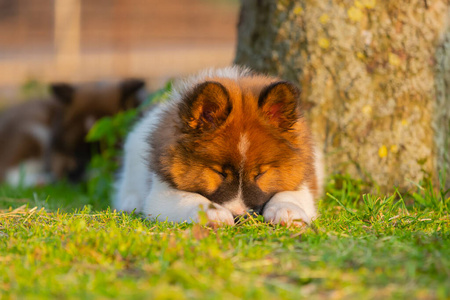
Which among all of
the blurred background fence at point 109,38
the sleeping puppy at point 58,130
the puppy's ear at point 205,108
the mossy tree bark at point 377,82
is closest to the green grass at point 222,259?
the puppy's ear at point 205,108

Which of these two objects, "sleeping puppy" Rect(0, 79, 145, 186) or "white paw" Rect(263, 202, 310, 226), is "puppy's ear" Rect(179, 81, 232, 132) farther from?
"sleeping puppy" Rect(0, 79, 145, 186)

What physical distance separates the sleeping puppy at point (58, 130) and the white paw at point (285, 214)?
3.81 m

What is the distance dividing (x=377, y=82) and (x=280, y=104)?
1.45 meters

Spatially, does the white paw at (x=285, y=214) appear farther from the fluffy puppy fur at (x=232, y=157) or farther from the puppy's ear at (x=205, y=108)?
the puppy's ear at (x=205, y=108)

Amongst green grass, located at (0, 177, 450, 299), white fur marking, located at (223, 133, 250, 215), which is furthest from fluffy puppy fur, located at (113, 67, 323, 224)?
green grass, located at (0, 177, 450, 299)

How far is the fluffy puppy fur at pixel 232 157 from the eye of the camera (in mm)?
A: 3162

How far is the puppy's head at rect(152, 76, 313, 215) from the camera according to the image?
317 centimetres

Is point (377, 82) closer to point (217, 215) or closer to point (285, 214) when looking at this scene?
point (285, 214)

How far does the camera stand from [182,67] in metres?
13.3

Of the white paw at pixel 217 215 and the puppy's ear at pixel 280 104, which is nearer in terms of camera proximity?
the white paw at pixel 217 215

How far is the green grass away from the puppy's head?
0.86ft

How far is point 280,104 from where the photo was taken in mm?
3311

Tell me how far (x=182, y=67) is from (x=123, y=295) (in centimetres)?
1165

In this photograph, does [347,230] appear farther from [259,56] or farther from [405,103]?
[259,56]
